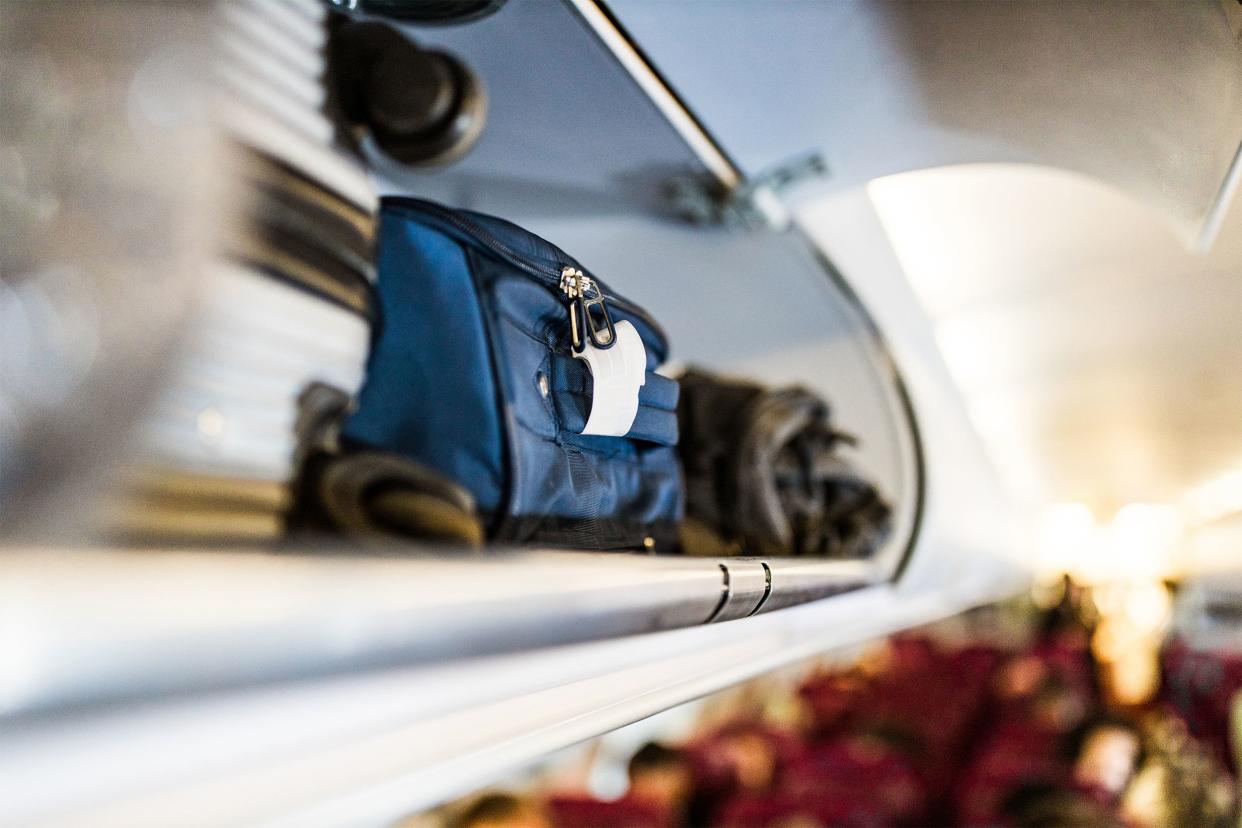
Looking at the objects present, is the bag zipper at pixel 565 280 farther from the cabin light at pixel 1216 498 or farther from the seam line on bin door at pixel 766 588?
the cabin light at pixel 1216 498

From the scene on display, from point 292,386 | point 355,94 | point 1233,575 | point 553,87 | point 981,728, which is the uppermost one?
point 553,87

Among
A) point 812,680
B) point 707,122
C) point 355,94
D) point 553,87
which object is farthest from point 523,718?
point 812,680

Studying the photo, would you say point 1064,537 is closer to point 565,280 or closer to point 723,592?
point 723,592

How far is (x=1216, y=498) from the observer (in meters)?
0.93

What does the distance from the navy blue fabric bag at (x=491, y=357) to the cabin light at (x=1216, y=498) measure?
75 cm

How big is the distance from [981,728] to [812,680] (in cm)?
63

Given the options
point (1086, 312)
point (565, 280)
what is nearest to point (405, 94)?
point (565, 280)

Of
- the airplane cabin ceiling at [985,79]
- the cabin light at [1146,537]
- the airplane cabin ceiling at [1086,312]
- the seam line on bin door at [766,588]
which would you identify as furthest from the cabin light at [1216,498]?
the seam line on bin door at [766,588]

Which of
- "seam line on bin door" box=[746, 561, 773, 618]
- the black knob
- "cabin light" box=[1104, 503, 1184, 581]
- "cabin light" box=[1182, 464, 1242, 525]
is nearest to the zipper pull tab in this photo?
the black knob

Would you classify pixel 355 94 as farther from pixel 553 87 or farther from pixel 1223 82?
pixel 1223 82

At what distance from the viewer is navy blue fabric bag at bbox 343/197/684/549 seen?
40 cm

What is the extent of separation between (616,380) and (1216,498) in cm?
91

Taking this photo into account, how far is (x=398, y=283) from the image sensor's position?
0.41 metres

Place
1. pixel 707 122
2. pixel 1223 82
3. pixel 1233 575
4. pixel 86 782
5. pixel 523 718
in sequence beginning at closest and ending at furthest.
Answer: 1. pixel 86 782
2. pixel 523 718
3. pixel 1223 82
4. pixel 707 122
5. pixel 1233 575
